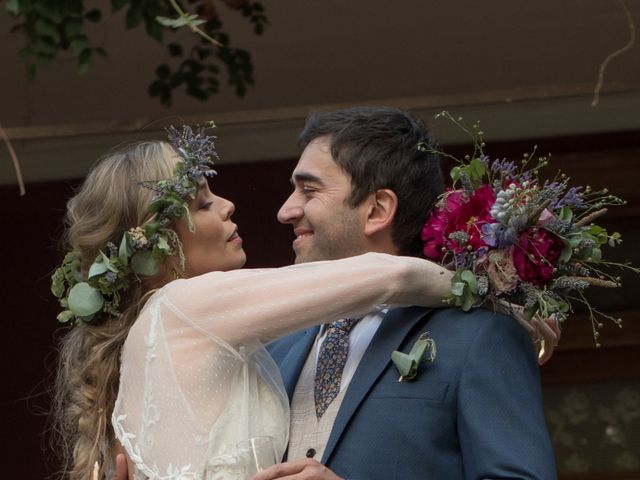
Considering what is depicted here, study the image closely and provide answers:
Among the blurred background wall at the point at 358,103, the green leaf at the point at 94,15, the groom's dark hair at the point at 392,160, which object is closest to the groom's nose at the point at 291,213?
the groom's dark hair at the point at 392,160

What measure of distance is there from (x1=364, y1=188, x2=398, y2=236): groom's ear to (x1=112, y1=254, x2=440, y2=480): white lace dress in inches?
12.0

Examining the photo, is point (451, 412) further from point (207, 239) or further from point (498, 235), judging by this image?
point (207, 239)

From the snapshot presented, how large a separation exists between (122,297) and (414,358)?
0.65 meters

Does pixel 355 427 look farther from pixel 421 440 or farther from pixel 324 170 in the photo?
pixel 324 170

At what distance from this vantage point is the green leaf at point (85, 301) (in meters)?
3.56

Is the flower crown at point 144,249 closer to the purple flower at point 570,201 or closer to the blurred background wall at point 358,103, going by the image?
the purple flower at point 570,201

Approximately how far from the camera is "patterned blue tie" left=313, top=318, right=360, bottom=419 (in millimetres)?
3492

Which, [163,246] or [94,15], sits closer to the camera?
[163,246]

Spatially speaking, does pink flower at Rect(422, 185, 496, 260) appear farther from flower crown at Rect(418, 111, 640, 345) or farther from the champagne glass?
the champagne glass

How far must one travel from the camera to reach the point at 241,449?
130 inches

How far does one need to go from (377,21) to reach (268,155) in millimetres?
708

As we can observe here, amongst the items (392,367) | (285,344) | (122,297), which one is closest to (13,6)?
(122,297)

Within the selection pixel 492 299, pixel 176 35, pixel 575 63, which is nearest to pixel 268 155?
pixel 176 35

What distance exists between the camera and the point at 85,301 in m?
3.56
